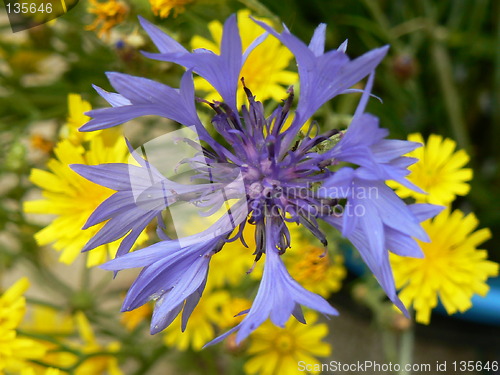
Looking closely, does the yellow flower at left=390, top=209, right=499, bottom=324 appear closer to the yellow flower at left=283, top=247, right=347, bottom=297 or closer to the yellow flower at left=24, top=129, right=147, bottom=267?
the yellow flower at left=283, top=247, right=347, bottom=297

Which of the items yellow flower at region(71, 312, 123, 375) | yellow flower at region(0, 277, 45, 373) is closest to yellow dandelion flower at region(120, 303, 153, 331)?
yellow flower at region(71, 312, 123, 375)

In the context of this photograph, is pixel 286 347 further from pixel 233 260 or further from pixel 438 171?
pixel 438 171

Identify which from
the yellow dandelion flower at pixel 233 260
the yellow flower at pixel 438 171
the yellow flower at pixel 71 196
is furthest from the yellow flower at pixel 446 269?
the yellow flower at pixel 71 196

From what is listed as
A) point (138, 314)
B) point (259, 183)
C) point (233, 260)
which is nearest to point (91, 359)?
point (138, 314)

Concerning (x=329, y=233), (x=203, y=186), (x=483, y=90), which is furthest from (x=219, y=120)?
(x=483, y=90)

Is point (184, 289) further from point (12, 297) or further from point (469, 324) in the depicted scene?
point (469, 324)
